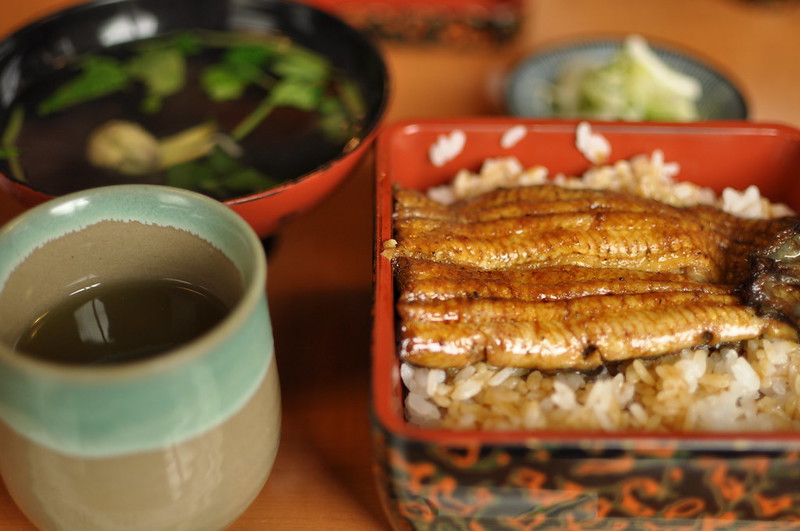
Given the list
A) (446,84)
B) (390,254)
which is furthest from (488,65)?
(390,254)

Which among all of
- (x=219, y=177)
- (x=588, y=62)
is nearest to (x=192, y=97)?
(x=219, y=177)

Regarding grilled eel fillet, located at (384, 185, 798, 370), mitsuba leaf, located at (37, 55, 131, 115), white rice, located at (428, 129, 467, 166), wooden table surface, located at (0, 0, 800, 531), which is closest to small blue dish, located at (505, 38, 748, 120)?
wooden table surface, located at (0, 0, 800, 531)

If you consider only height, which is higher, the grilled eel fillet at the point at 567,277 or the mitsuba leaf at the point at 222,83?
the mitsuba leaf at the point at 222,83

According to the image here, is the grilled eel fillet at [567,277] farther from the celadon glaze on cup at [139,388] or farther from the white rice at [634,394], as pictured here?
the celadon glaze on cup at [139,388]

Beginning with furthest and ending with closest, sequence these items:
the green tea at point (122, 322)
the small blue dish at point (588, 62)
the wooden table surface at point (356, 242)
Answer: the small blue dish at point (588, 62) → the wooden table surface at point (356, 242) → the green tea at point (122, 322)

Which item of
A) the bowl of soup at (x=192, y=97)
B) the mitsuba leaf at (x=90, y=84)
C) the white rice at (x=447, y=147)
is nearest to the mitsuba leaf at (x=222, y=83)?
the bowl of soup at (x=192, y=97)

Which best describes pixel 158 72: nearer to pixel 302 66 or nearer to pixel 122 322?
pixel 302 66
